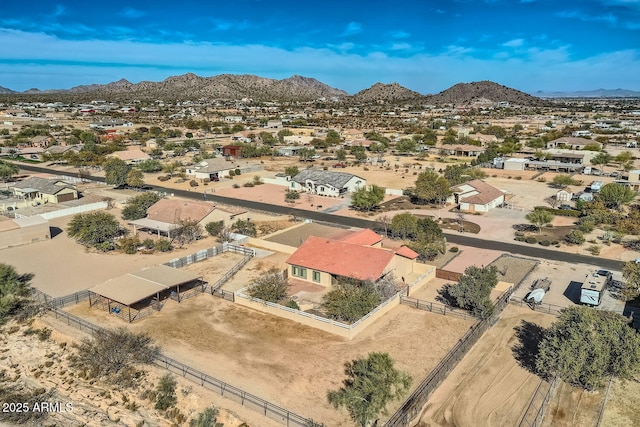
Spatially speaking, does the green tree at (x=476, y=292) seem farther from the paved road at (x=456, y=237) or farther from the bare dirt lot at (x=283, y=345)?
the paved road at (x=456, y=237)

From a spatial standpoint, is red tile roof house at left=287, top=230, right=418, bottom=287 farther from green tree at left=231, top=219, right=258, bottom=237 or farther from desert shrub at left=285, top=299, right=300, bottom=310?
green tree at left=231, top=219, right=258, bottom=237

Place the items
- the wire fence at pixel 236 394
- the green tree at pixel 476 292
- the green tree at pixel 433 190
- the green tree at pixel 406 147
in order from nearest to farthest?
the wire fence at pixel 236 394 → the green tree at pixel 476 292 → the green tree at pixel 433 190 → the green tree at pixel 406 147

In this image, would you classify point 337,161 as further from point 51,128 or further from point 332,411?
point 51,128

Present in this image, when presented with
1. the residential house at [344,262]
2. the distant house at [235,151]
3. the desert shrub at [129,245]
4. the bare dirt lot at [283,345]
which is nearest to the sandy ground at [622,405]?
the bare dirt lot at [283,345]

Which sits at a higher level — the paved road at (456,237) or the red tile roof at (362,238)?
the red tile roof at (362,238)

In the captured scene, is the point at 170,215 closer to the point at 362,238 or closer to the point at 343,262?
the point at 362,238

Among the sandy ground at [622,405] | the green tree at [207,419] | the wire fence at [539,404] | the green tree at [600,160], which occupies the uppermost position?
the green tree at [600,160]

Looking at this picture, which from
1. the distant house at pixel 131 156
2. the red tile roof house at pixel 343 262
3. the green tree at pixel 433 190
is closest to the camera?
the red tile roof house at pixel 343 262

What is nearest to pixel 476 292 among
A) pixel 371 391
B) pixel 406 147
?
pixel 371 391
